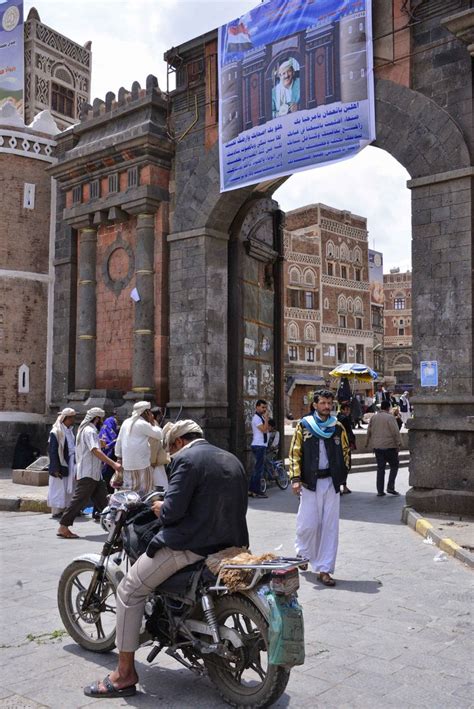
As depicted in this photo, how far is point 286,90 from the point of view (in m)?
12.1

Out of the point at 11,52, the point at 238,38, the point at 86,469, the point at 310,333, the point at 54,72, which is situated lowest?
the point at 86,469

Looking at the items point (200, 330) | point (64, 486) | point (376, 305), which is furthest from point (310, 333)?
point (64, 486)

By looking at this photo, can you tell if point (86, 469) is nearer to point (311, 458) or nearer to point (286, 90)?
point (311, 458)

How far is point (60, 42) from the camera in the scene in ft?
133

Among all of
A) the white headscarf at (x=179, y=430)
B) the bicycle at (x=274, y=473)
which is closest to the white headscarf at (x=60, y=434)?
the bicycle at (x=274, y=473)

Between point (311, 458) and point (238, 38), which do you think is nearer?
point (311, 458)

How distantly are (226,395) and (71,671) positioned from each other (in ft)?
31.1

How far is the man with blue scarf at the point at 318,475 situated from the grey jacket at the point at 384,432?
615cm

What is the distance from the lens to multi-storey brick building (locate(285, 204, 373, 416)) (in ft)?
173

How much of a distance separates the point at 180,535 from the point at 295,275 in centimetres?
5051

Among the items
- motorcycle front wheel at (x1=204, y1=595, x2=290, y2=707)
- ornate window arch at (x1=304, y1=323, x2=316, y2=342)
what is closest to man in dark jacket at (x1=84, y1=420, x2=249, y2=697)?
motorcycle front wheel at (x1=204, y1=595, x2=290, y2=707)

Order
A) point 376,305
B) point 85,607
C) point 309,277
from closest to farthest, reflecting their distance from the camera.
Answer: point 85,607
point 309,277
point 376,305

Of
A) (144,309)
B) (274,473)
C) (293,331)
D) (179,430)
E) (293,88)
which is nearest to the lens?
(179,430)

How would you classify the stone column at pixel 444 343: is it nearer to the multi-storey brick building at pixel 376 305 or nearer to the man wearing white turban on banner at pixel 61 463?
the man wearing white turban on banner at pixel 61 463
